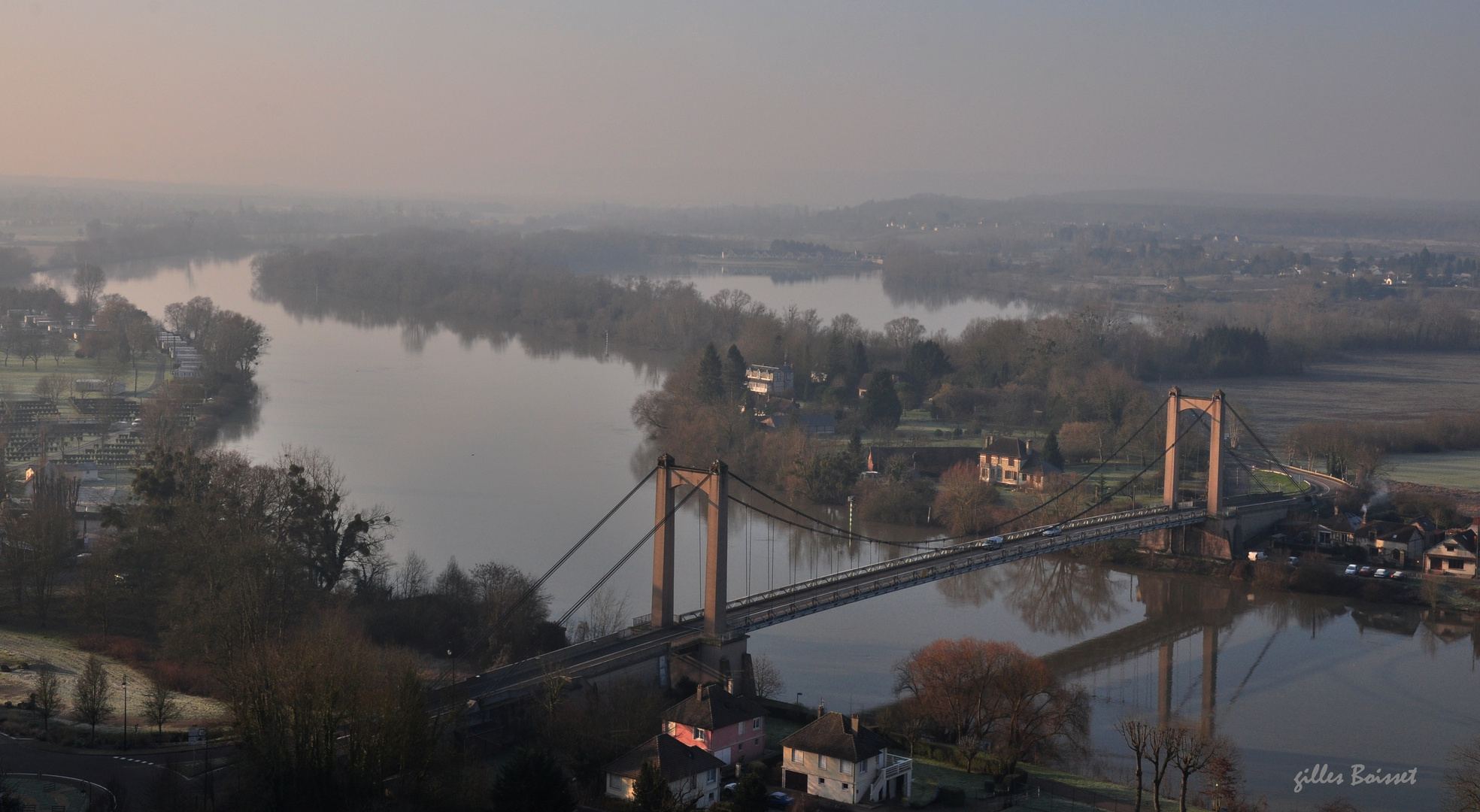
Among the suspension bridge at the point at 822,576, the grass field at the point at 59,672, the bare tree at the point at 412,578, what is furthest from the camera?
the bare tree at the point at 412,578

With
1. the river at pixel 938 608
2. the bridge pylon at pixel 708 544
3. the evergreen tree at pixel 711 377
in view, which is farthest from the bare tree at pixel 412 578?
the evergreen tree at pixel 711 377

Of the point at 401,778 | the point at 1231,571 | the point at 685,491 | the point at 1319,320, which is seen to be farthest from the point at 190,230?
the point at 401,778

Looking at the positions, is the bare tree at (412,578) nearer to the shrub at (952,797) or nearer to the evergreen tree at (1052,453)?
the shrub at (952,797)

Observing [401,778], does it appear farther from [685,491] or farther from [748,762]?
[685,491]

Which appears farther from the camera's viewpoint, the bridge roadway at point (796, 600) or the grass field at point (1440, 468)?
the grass field at point (1440, 468)

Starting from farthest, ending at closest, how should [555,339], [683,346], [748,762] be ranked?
[555,339], [683,346], [748,762]

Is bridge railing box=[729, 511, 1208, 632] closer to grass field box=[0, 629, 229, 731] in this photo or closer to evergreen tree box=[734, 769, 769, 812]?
evergreen tree box=[734, 769, 769, 812]

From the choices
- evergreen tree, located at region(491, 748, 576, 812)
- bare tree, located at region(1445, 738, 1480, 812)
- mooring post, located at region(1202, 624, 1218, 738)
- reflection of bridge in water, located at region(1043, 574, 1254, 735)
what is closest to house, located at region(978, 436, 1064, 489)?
reflection of bridge in water, located at region(1043, 574, 1254, 735)

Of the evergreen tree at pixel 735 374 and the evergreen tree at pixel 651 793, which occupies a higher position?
the evergreen tree at pixel 735 374
